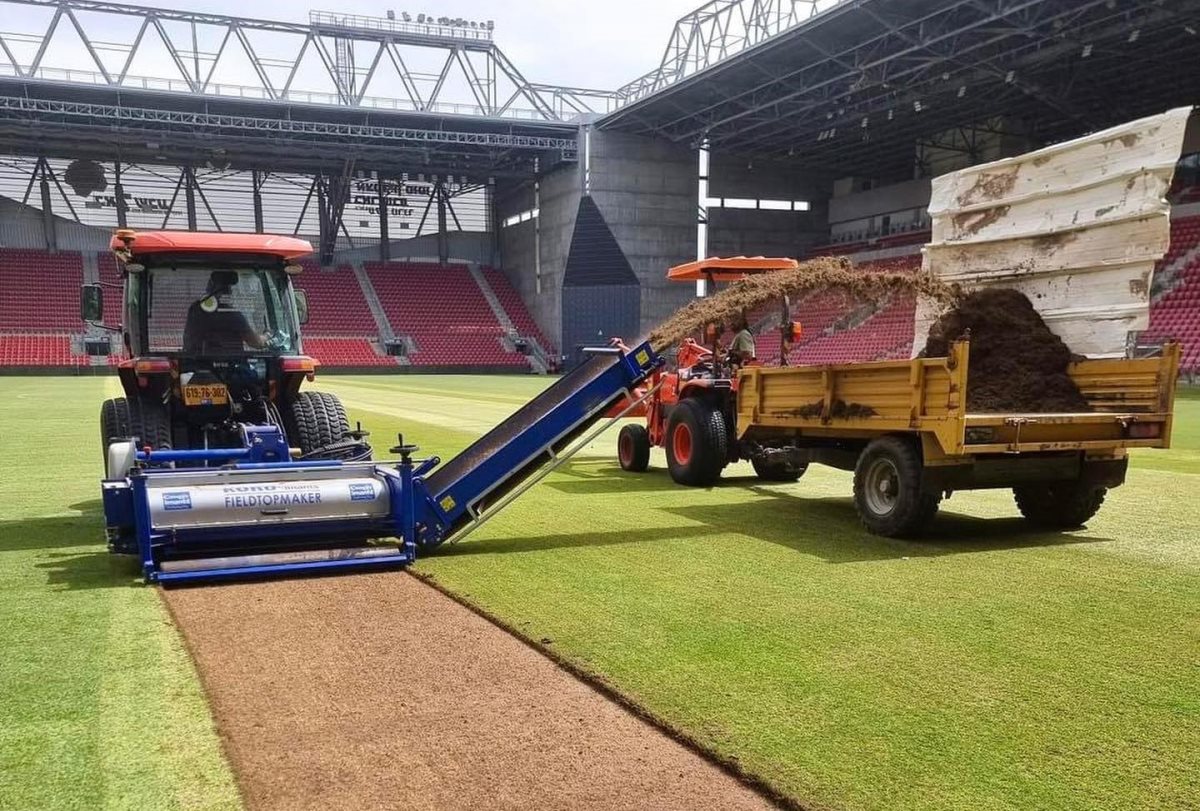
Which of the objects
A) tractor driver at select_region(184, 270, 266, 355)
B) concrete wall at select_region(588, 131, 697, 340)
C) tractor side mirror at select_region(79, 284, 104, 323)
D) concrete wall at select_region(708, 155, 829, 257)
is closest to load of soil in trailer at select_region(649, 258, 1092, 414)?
tractor driver at select_region(184, 270, 266, 355)

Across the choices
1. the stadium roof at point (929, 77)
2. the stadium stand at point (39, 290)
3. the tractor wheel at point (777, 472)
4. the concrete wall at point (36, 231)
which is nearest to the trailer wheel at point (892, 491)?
the tractor wheel at point (777, 472)

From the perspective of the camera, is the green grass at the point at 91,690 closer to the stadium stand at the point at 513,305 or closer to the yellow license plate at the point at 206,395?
the yellow license plate at the point at 206,395

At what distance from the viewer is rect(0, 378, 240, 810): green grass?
9.45ft

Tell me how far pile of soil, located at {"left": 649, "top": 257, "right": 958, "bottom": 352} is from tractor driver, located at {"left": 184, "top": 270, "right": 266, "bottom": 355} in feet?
11.1

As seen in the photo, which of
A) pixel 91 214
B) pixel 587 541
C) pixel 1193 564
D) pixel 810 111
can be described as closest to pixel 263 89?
pixel 91 214

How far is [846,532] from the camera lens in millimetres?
6836

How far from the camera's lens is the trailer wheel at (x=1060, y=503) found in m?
6.80

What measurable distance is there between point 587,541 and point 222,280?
3.57m

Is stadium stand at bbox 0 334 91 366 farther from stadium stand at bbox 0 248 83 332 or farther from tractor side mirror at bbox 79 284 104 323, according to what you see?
tractor side mirror at bbox 79 284 104 323

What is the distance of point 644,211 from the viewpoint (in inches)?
1575

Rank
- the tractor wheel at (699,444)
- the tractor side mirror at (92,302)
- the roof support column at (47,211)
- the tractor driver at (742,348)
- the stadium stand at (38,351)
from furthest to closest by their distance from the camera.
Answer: the roof support column at (47,211) → the stadium stand at (38,351) → the tractor driver at (742,348) → the tractor wheel at (699,444) → the tractor side mirror at (92,302)

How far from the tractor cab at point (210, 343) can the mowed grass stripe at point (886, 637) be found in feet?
6.80

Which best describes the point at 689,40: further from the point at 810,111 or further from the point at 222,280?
the point at 222,280

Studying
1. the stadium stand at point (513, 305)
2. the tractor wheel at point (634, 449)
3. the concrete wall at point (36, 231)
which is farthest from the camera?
the stadium stand at point (513, 305)
